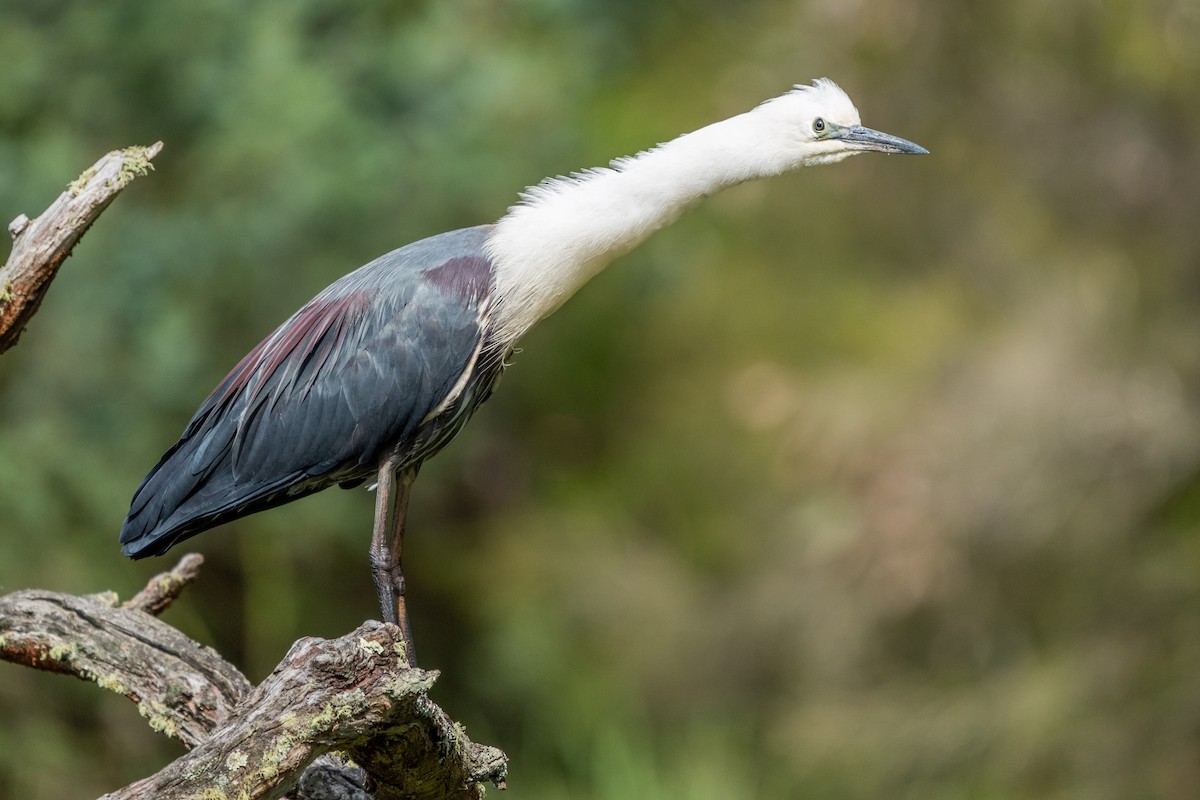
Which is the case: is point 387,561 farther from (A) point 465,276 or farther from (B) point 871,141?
(B) point 871,141

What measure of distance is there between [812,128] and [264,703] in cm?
203

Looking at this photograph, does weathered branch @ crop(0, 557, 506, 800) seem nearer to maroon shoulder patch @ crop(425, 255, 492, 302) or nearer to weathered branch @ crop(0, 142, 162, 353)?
weathered branch @ crop(0, 142, 162, 353)

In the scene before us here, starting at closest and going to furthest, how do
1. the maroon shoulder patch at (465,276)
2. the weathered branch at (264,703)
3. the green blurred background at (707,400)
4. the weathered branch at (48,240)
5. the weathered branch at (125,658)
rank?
the weathered branch at (264,703)
the weathered branch at (48,240)
the weathered branch at (125,658)
the maroon shoulder patch at (465,276)
the green blurred background at (707,400)

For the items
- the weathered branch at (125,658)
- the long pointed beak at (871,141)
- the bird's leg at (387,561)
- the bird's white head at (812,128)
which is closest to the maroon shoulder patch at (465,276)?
the bird's leg at (387,561)

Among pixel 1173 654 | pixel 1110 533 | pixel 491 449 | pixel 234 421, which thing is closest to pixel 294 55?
pixel 491 449

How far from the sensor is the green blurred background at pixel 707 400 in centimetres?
595

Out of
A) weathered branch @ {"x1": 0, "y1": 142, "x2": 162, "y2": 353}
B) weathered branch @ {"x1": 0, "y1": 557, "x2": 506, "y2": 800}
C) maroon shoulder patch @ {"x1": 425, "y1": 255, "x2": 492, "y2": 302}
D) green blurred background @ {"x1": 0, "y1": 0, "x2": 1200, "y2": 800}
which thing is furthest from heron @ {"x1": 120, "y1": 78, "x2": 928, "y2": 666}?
green blurred background @ {"x1": 0, "y1": 0, "x2": 1200, "y2": 800}

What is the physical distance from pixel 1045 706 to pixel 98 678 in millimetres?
4608

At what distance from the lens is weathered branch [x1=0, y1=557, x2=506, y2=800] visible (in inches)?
100

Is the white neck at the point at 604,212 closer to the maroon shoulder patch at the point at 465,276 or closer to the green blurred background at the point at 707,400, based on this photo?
the maroon shoulder patch at the point at 465,276

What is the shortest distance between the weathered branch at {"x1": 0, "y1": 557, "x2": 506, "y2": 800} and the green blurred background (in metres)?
2.53

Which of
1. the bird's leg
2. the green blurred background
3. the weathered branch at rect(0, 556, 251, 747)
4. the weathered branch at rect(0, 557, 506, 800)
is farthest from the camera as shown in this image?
the green blurred background

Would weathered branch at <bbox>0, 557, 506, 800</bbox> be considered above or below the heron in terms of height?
below

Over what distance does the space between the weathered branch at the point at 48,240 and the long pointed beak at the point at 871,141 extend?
182cm
